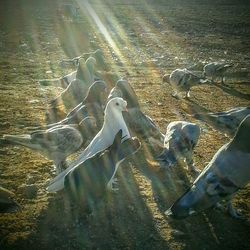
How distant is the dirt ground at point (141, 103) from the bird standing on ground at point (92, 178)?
0.51 meters

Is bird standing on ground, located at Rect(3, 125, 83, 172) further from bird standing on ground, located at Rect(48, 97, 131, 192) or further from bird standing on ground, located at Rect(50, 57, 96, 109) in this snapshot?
bird standing on ground, located at Rect(50, 57, 96, 109)

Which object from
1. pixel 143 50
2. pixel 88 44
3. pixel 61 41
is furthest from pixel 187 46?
pixel 61 41

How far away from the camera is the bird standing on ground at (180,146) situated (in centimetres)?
610

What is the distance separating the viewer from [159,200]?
18.6 feet

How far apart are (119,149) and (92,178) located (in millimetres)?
699

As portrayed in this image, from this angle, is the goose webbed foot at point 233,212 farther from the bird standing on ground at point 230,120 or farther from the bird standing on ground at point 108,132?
the bird standing on ground at point 108,132

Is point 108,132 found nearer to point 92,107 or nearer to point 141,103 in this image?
point 92,107

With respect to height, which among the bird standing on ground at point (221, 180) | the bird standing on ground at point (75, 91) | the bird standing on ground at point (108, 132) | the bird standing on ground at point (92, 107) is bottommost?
the bird standing on ground at point (75, 91)

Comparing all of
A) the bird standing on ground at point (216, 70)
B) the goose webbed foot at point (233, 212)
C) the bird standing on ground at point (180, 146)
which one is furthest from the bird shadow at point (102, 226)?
the bird standing on ground at point (216, 70)

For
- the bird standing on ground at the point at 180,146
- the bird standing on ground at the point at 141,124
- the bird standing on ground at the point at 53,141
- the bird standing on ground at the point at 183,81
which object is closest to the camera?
the bird standing on ground at the point at 53,141

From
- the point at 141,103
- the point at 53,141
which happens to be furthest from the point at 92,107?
the point at 53,141

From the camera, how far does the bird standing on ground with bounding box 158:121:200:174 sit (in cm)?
610

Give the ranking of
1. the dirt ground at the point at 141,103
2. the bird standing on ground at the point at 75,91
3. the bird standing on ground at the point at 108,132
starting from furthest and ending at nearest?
1. the bird standing on ground at the point at 75,91
2. the bird standing on ground at the point at 108,132
3. the dirt ground at the point at 141,103

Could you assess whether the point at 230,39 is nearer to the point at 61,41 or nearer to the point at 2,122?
the point at 61,41
